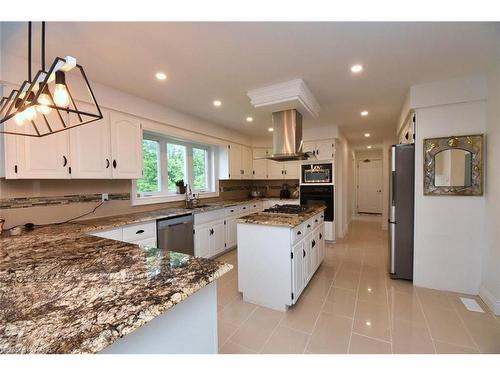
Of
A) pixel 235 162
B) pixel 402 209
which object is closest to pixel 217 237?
pixel 235 162

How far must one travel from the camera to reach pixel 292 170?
527 cm

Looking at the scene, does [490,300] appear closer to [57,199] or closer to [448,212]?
[448,212]

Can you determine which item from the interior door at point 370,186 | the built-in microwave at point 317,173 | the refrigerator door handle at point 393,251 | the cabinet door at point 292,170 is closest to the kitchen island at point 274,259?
the refrigerator door handle at point 393,251

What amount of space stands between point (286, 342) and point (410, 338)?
978mm

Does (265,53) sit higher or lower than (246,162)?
higher

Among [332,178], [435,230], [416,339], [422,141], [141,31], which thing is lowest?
[416,339]

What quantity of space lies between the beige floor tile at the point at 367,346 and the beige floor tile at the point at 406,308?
0.45 m

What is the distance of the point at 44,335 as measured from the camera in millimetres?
599

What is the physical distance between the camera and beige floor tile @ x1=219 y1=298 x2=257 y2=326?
6.77ft

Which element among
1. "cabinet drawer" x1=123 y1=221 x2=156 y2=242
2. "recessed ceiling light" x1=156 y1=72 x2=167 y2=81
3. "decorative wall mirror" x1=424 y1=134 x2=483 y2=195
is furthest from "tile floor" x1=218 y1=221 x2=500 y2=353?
"recessed ceiling light" x1=156 y1=72 x2=167 y2=81

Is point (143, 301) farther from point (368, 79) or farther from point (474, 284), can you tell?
point (474, 284)

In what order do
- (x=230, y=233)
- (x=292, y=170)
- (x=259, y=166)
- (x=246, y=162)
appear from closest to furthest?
(x=230, y=233) → (x=246, y=162) → (x=292, y=170) → (x=259, y=166)
